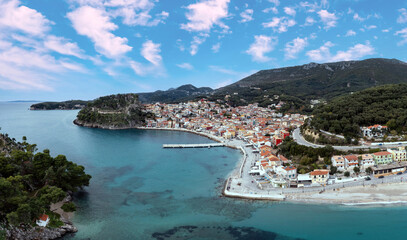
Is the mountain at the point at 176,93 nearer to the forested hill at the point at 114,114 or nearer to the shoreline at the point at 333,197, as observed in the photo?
the forested hill at the point at 114,114

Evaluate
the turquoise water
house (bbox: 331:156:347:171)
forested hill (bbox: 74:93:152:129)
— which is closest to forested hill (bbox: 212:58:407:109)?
forested hill (bbox: 74:93:152:129)

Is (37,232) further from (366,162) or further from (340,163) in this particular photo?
(366,162)

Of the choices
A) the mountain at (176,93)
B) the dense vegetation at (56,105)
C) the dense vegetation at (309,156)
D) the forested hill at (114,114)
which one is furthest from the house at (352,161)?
the dense vegetation at (56,105)

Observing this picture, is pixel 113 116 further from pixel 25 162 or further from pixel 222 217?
pixel 222 217

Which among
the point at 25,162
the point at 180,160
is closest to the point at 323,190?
the point at 180,160

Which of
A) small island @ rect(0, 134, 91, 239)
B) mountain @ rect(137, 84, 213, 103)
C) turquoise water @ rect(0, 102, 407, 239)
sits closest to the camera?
small island @ rect(0, 134, 91, 239)

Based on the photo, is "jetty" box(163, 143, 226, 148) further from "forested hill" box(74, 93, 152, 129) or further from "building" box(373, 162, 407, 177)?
"forested hill" box(74, 93, 152, 129)

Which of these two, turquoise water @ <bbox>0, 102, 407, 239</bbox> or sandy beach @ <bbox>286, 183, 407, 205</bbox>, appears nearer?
turquoise water @ <bbox>0, 102, 407, 239</bbox>

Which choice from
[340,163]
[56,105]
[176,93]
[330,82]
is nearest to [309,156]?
[340,163]
